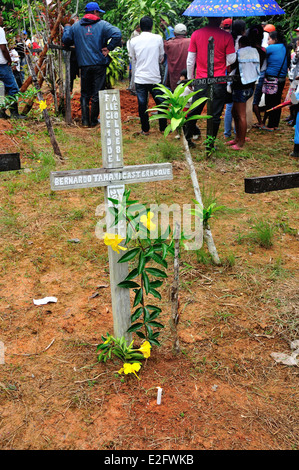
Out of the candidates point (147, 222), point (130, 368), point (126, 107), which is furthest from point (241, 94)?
point (130, 368)

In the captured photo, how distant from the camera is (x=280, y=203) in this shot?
4.96m

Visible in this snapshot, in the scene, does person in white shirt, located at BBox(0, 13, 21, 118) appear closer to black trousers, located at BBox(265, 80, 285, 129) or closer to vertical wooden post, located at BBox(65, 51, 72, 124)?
vertical wooden post, located at BBox(65, 51, 72, 124)

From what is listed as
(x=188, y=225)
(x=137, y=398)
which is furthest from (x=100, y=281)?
(x=137, y=398)

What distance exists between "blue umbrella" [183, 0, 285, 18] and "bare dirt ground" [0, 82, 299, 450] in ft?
7.55

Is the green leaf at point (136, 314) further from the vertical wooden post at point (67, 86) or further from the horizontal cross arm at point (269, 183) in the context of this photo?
the vertical wooden post at point (67, 86)

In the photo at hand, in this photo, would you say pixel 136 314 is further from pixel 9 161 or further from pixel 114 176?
pixel 9 161

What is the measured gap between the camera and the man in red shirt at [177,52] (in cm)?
748

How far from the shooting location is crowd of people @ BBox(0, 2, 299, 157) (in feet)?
19.3

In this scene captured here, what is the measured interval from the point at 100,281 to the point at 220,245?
1197 mm

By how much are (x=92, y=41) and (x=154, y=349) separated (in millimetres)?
5616

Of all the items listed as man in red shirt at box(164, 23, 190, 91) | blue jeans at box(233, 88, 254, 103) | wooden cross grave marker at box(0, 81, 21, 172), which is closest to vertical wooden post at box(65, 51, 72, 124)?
man in red shirt at box(164, 23, 190, 91)

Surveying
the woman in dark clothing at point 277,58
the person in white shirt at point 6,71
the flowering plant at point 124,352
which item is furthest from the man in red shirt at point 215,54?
the flowering plant at point 124,352

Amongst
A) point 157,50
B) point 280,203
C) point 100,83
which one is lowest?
point 280,203
